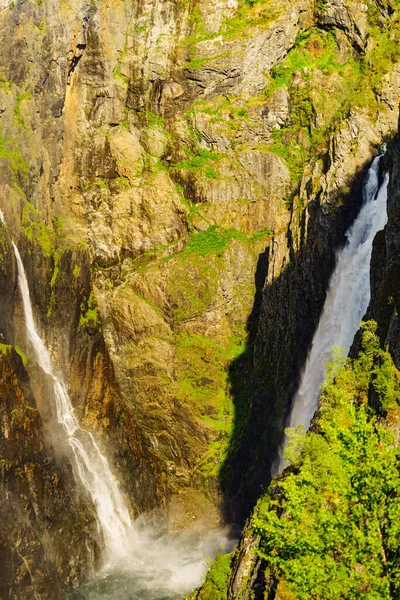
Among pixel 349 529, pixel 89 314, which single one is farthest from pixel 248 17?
pixel 349 529

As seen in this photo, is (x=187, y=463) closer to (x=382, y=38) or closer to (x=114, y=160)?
(x=114, y=160)

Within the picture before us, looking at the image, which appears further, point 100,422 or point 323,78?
point 323,78

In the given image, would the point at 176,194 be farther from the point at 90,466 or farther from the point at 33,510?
the point at 33,510

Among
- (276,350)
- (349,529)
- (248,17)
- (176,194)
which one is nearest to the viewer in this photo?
(349,529)

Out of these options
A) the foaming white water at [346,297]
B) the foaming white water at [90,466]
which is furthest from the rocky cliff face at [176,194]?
the foaming white water at [346,297]

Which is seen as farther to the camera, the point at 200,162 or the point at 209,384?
the point at 200,162

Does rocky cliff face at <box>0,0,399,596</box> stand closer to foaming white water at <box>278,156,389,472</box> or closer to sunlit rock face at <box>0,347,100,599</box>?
sunlit rock face at <box>0,347,100,599</box>

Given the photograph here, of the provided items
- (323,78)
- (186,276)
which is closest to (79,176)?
(186,276)

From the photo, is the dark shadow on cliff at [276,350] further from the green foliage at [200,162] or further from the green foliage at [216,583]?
the green foliage at [216,583]
